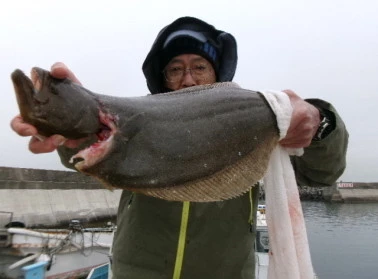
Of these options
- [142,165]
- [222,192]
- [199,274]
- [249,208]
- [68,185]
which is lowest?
[68,185]

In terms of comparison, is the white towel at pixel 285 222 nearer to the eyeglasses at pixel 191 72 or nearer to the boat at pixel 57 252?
the eyeglasses at pixel 191 72

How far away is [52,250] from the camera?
38.6ft

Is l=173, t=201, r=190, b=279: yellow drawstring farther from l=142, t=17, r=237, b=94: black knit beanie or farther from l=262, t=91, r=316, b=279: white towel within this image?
l=142, t=17, r=237, b=94: black knit beanie

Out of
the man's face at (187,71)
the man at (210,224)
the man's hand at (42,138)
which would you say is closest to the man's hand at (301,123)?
the man at (210,224)

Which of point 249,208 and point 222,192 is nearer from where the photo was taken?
point 222,192

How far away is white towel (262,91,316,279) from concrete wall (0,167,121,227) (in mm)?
17997

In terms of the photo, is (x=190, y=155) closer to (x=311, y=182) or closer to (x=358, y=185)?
(x=311, y=182)

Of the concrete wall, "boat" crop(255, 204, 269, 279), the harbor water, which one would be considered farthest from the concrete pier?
"boat" crop(255, 204, 269, 279)

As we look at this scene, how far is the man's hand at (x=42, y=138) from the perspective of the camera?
82.0 inches

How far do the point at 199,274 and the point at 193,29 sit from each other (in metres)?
2.67

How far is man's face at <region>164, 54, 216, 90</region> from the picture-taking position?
389cm

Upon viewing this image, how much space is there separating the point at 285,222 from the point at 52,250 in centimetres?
1046

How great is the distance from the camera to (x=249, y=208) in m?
3.24

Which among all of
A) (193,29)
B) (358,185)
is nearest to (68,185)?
(193,29)
